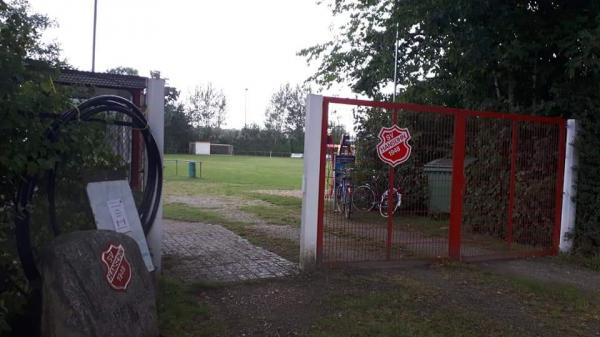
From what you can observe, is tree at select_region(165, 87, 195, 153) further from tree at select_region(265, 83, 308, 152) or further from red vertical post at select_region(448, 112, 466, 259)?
red vertical post at select_region(448, 112, 466, 259)

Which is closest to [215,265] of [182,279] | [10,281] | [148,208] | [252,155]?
[182,279]

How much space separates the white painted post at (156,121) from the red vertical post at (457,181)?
166 inches

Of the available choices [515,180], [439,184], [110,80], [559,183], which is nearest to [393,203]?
[439,184]

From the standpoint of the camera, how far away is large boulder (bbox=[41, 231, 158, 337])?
156 inches

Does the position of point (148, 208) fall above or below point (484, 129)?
below

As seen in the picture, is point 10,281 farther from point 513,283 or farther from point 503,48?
point 503,48

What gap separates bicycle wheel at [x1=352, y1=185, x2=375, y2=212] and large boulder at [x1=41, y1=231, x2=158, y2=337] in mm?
5017

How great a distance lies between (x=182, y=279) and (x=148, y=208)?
986 millimetres

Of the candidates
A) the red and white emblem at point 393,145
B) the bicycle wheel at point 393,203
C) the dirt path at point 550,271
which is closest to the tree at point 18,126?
the red and white emblem at point 393,145

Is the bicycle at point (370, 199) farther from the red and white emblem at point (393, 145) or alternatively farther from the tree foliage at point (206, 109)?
the tree foliage at point (206, 109)

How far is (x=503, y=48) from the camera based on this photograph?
946cm

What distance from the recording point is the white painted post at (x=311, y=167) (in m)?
6.96

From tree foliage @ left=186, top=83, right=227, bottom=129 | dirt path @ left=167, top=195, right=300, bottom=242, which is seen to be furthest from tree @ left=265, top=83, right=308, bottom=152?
dirt path @ left=167, top=195, right=300, bottom=242

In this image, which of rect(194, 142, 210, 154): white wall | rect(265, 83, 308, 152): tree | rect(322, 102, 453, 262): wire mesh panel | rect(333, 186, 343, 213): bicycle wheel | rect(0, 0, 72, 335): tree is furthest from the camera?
rect(265, 83, 308, 152): tree
